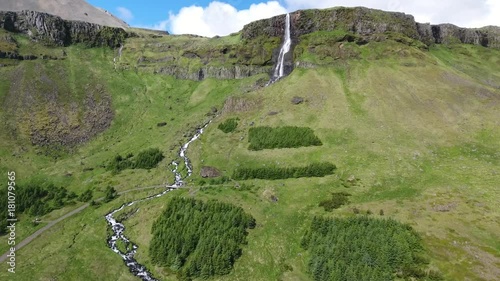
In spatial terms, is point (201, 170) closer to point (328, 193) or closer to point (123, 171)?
point (123, 171)

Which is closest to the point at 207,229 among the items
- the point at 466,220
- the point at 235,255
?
the point at 235,255

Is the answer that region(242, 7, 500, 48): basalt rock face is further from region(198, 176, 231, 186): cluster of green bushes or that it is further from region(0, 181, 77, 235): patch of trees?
region(0, 181, 77, 235): patch of trees

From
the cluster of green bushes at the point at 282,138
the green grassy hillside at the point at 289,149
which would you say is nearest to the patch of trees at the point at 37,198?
the green grassy hillside at the point at 289,149

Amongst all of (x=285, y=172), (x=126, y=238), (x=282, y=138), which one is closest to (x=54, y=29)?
(x=282, y=138)

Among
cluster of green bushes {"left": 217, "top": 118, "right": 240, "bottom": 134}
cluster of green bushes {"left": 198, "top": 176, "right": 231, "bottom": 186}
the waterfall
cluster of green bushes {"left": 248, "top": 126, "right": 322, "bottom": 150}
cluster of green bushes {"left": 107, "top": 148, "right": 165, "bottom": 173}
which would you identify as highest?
the waterfall

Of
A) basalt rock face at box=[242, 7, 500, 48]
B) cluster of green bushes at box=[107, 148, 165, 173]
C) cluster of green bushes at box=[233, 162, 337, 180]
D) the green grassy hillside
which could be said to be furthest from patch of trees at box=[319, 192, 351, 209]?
basalt rock face at box=[242, 7, 500, 48]

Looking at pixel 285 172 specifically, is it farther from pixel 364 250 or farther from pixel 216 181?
pixel 364 250

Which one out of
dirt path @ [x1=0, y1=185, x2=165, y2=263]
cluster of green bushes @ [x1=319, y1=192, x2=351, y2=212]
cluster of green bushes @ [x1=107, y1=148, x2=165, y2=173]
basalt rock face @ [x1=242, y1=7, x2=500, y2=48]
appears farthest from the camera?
basalt rock face @ [x1=242, y1=7, x2=500, y2=48]
